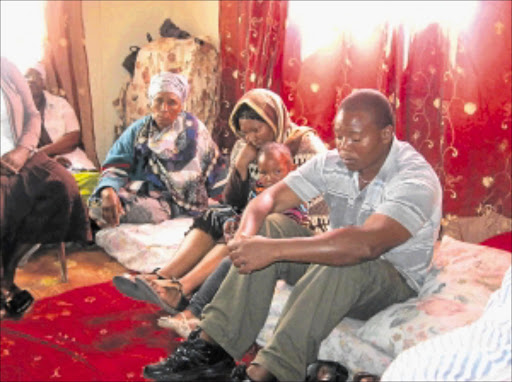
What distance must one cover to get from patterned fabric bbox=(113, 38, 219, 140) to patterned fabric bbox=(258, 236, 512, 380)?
2.21 meters

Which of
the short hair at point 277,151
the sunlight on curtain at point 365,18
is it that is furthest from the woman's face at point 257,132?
the sunlight on curtain at point 365,18

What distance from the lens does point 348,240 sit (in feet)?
5.29

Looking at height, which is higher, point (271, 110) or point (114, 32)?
point (114, 32)

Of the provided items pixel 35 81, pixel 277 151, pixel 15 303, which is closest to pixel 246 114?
pixel 277 151

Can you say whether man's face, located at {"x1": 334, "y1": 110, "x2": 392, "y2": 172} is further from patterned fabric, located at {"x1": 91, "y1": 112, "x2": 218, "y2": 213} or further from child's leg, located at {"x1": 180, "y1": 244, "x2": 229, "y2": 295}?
patterned fabric, located at {"x1": 91, "y1": 112, "x2": 218, "y2": 213}

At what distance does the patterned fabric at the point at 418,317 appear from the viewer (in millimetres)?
1751

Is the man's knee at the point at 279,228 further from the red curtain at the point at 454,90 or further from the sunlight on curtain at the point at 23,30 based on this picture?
the sunlight on curtain at the point at 23,30

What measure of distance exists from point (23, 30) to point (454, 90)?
303 centimetres

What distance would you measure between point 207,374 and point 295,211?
0.80 meters

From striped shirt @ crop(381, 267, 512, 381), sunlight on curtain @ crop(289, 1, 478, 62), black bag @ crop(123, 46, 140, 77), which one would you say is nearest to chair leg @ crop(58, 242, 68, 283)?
sunlight on curtain @ crop(289, 1, 478, 62)

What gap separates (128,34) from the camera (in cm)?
461

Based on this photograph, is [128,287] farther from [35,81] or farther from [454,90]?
[35,81]

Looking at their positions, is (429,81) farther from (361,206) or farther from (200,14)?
(200,14)

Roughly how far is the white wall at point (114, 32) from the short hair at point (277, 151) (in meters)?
2.23
